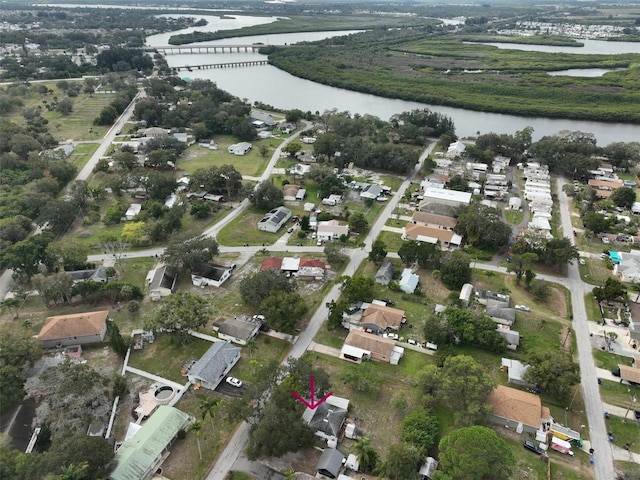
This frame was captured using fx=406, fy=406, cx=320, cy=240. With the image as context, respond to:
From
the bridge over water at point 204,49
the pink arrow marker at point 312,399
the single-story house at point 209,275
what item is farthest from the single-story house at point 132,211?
the bridge over water at point 204,49

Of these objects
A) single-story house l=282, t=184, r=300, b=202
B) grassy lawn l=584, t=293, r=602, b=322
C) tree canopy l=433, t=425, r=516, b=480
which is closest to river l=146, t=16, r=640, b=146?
single-story house l=282, t=184, r=300, b=202

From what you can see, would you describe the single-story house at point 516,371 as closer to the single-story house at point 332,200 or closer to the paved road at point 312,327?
the paved road at point 312,327

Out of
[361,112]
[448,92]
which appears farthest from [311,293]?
[448,92]

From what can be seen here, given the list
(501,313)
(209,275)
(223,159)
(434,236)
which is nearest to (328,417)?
(501,313)

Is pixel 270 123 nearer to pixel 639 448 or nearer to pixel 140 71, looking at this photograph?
pixel 140 71

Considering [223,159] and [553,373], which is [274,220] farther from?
[553,373]

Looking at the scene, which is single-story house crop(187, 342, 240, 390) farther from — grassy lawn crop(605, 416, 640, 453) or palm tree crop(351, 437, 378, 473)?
grassy lawn crop(605, 416, 640, 453)
